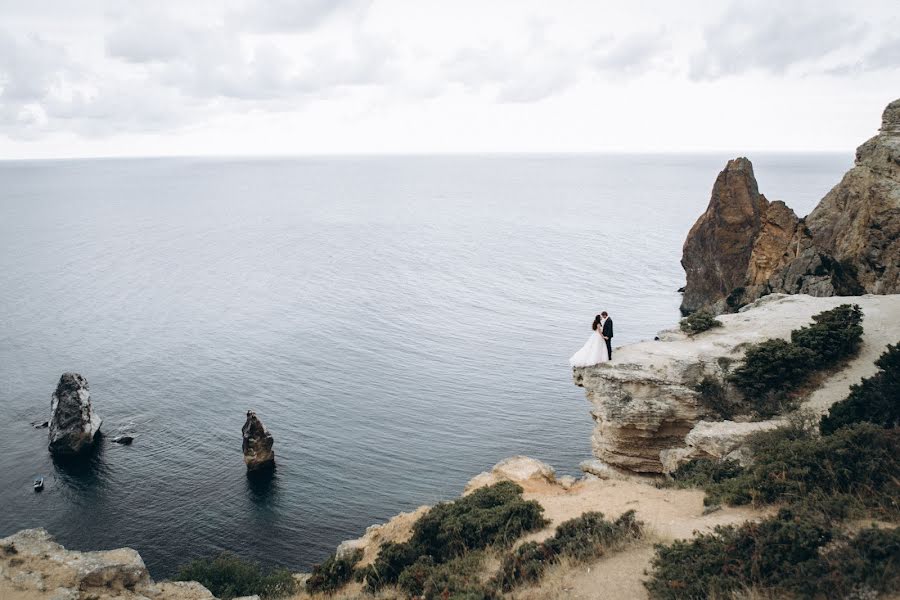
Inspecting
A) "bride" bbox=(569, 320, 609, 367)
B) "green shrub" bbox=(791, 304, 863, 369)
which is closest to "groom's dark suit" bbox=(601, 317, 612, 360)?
"bride" bbox=(569, 320, 609, 367)

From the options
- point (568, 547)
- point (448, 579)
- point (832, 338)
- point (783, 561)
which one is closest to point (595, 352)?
point (832, 338)

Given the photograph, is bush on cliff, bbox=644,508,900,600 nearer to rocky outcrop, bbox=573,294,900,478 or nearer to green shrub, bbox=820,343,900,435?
green shrub, bbox=820,343,900,435

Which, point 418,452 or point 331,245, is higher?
point 331,245

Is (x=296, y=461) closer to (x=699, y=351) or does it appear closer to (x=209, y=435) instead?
(x=209, y=435)

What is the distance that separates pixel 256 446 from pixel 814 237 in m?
46.6

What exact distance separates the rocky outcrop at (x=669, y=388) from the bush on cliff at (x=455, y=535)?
22.7 ft

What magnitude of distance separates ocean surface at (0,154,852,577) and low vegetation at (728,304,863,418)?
19279 mm

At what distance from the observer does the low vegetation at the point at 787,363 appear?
2252 centimetres

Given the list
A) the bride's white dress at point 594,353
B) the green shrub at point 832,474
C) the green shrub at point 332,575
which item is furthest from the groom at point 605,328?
the green shrub at point 332,575

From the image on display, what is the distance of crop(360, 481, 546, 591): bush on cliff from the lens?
17344 millimetres

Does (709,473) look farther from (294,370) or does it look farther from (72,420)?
(294,370)

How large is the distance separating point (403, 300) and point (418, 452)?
42.0 m

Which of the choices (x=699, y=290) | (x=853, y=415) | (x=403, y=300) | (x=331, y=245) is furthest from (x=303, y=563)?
(x=331, y=245)

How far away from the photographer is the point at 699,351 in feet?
81.8
